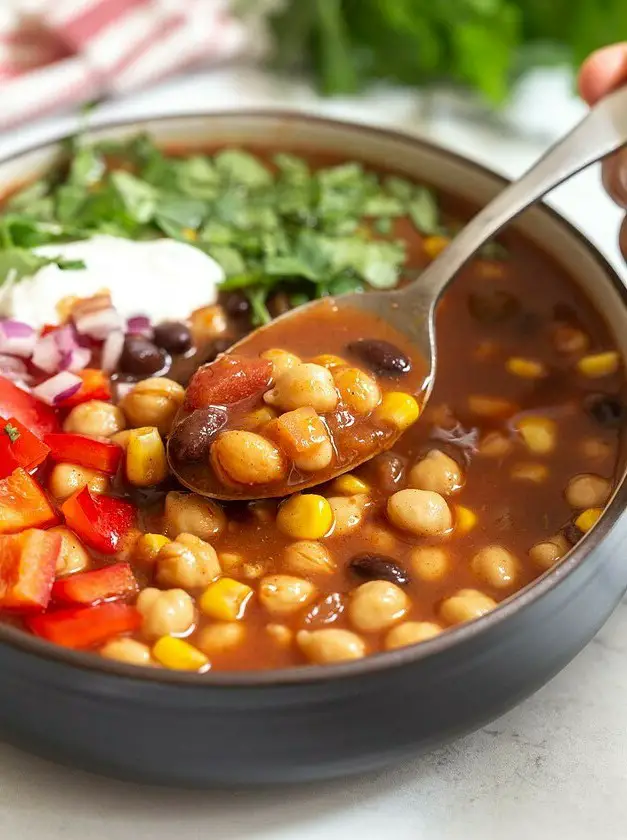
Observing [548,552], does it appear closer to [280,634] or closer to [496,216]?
[280,634]

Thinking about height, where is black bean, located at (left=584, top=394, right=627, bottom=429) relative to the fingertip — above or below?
below

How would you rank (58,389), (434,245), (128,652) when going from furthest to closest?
(434,245) → (58,389) → (128,652)

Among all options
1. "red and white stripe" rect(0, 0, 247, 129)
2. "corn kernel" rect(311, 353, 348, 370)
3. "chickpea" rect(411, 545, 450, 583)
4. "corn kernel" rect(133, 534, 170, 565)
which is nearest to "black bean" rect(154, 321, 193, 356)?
"corn kernel" rect(311, 353, 348, 370)

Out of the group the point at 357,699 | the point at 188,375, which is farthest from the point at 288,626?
the point at 188,375

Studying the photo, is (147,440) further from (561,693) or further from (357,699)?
(561,693)

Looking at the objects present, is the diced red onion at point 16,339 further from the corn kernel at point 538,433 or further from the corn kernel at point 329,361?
the corn kernel at point 538,433

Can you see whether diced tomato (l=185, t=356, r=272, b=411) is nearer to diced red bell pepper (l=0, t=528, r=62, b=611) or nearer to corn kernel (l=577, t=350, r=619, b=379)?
diced red bell pepper (l=0, t=528, r=62, b=611)

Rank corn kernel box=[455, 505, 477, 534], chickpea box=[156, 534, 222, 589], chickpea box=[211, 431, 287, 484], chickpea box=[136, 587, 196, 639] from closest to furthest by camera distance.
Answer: chickpea box=[136, 587, 196, 639]
chickpea box=[156, 534, 222, 589]
chickpea box=[211, 431, 287, 484]
corn kernel box=[455, 505, 477, 534]

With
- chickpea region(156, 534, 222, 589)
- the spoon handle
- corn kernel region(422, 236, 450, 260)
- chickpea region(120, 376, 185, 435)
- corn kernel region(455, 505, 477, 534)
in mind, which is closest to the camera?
chickpea region(156, 534, 222, 589)

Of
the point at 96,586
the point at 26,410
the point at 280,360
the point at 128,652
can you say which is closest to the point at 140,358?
the point at 26,410
